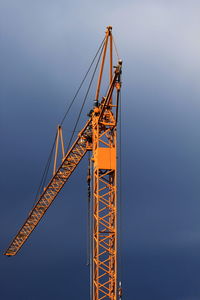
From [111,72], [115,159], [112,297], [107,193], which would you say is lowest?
[112,297]

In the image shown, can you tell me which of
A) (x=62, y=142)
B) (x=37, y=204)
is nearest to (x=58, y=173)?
(x=62, y=142)

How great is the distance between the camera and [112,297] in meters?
44.0

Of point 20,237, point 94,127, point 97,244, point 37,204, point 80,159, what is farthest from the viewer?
point 20,237

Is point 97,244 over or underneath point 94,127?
underneath

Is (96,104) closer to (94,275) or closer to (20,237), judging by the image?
(94,275)

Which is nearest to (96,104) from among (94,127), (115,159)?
(94,127)

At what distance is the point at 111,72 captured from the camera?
4694cm

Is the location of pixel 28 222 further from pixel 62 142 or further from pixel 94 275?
pixel 94 275

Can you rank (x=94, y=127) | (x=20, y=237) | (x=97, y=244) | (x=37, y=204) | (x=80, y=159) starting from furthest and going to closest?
(x=20, y=237)
(x=37, y=204)
(x=80, y=159)
(x=94, y=127)
(x=97, y=244)

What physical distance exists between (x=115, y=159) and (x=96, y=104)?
16.5 feet

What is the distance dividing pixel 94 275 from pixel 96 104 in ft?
46.3

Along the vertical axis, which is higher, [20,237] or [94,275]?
[20,237]

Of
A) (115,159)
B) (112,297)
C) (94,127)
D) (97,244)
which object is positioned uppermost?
(94,127)

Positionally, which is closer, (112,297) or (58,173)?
(112,297)
